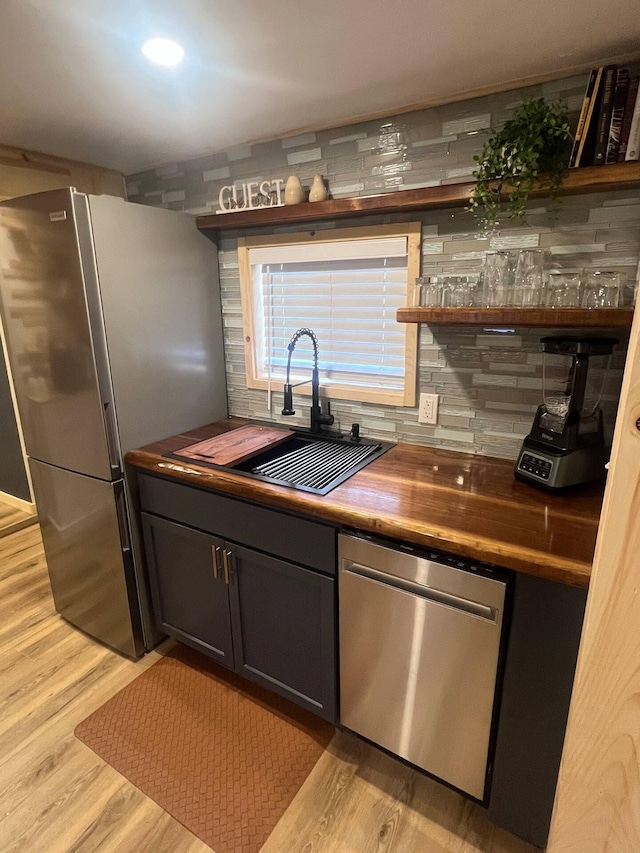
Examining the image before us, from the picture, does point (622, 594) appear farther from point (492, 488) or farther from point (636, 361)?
point (492, 488)

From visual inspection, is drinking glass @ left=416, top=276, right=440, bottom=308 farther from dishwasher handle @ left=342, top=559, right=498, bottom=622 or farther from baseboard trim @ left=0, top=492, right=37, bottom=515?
baseboard trim @ left=0, top=492, right=37, bottom=515

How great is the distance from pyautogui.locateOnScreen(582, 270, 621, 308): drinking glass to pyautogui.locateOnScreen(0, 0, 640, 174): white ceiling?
2.09ft

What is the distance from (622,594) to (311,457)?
1.35 meters

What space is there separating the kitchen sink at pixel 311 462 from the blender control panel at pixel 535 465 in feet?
1.86

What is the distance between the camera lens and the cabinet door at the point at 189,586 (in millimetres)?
1847

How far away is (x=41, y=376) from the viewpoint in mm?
1945

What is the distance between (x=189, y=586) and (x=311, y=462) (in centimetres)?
76

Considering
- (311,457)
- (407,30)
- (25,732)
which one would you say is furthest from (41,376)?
(407,30)

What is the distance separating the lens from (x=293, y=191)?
1936 millimetres

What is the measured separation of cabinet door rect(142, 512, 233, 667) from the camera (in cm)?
185

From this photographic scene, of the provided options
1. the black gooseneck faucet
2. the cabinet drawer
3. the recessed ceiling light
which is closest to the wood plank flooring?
the cabinet drawer

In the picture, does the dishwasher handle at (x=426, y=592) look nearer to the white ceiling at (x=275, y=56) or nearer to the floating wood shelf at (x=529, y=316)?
the floating wood shelf at (x=529, y=316)

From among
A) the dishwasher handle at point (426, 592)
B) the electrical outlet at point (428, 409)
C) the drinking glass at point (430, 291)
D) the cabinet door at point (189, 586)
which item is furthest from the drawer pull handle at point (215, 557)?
the drinking glass at point (430, 291)

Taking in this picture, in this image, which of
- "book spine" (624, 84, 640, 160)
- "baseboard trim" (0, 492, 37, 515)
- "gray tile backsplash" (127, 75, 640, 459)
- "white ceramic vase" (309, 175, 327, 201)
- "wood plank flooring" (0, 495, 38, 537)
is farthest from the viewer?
"baseboard trim" (0, 492, 37, 515)
